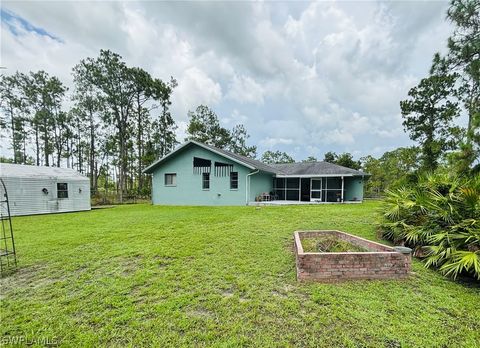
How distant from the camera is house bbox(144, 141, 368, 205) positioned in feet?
49.9

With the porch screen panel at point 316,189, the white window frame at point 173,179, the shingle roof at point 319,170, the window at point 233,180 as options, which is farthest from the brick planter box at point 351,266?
the white window frame at point 173,179

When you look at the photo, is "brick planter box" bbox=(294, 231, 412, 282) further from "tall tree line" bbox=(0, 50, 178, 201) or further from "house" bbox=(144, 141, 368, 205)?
→ "tall tree line" bbox=(0, 50, 178, 201)

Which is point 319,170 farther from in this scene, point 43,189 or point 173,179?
point 43,189

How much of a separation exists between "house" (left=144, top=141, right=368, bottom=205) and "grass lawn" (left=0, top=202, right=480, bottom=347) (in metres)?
9.98

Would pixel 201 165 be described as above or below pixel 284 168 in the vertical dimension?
above

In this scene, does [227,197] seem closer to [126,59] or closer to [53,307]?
[53,307]

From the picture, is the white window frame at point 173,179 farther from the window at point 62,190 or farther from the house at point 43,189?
the window at point 62,190

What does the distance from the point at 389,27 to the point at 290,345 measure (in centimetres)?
1320

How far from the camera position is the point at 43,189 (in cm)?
1366

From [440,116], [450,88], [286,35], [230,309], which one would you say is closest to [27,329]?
[230,309]

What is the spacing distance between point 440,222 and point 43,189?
1902cm

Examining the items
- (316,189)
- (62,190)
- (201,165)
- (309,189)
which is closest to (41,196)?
(62,190)

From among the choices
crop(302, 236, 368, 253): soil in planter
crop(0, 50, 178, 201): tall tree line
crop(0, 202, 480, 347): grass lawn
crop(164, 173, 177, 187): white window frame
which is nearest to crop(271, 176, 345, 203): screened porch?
crop(164, 173, 177, 187): white window frame

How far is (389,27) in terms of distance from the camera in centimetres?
1000
